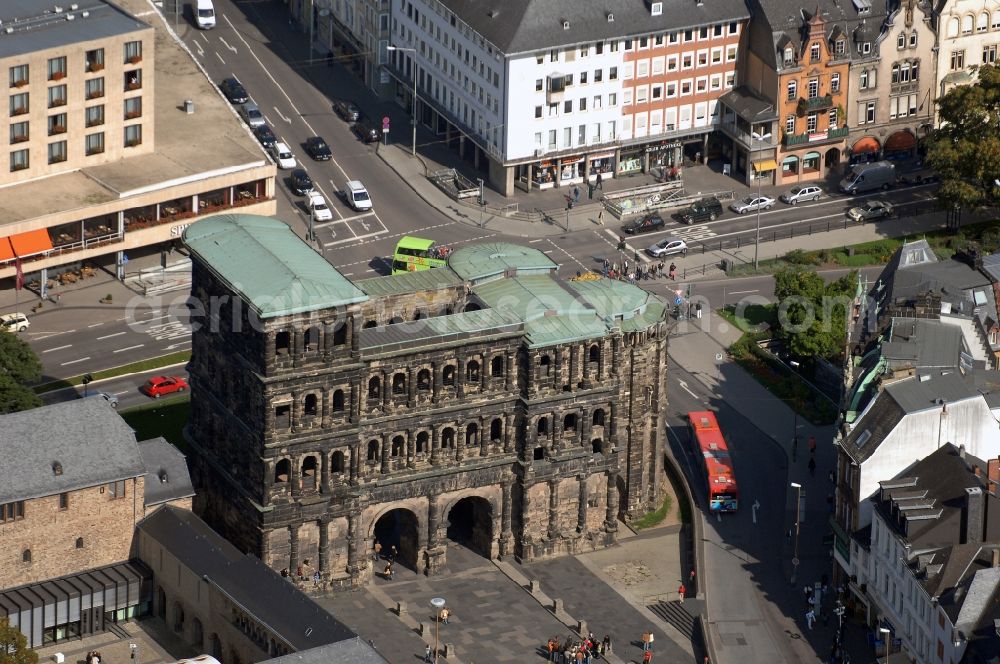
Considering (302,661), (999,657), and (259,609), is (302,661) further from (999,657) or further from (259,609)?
(999,657)

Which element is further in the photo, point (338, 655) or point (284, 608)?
point (284, 608)

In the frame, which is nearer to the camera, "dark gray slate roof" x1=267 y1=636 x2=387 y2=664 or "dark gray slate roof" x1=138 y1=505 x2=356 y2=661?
"dark gray slate roof" x1=267 y1=636 x2=387 y2=664

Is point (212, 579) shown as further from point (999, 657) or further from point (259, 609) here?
point (999, 657)

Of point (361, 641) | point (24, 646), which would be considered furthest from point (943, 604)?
point (24, 646)

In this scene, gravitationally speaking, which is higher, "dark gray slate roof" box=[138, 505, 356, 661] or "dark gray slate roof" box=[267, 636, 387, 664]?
"dark gray slate roof" box=[267, 636, 387, 664]

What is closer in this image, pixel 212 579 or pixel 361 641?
pixel 361 641

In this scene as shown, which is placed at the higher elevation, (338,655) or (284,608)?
(338,655)

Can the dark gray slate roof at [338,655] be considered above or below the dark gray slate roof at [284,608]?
above

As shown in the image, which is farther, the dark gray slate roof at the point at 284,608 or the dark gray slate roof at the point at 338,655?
the dark gray slate roof at the point at 284,608
